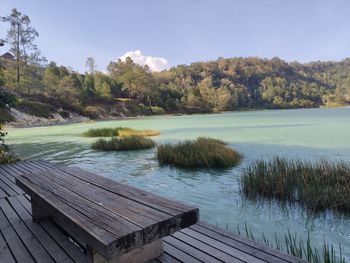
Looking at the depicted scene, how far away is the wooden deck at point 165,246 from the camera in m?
2.49

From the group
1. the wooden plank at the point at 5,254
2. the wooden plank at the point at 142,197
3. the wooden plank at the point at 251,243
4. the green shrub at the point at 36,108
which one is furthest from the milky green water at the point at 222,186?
the green shrub at the point at 36,108

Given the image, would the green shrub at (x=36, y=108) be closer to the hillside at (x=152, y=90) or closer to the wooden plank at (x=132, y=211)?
the hillside at (x=152, y=90)

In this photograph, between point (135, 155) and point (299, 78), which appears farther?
point (299, 78)

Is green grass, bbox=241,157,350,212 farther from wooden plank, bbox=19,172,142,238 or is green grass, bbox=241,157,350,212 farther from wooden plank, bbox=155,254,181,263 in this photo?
wooden plank, bbox=19,172,142,238

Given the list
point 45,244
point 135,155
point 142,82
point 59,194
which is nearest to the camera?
point 59,194

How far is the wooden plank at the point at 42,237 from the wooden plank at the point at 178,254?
2.89ft

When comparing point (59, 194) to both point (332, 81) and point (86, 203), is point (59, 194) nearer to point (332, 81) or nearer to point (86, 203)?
point (86, 203)

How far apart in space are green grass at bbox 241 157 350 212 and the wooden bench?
3970 mm

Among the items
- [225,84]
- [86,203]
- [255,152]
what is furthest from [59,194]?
[225,84]

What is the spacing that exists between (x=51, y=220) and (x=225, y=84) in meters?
131

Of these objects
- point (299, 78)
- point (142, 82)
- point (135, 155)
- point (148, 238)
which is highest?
point (299, 78)

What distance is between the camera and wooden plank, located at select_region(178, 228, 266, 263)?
2.48 meters

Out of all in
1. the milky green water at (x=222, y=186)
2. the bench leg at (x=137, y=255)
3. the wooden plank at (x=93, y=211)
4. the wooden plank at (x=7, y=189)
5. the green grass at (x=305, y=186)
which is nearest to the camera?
the wooden plank at (x=93, y=211)

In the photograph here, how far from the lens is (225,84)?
129875mm
